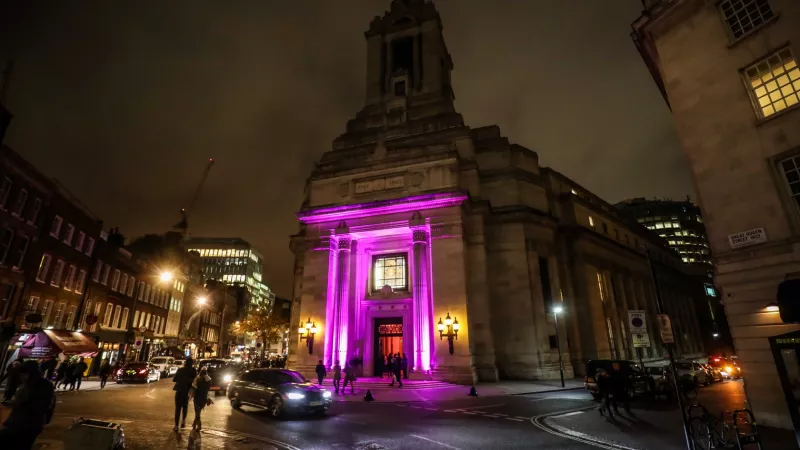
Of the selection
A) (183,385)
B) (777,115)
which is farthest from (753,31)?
(183,385)

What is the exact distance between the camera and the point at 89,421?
25.6ft

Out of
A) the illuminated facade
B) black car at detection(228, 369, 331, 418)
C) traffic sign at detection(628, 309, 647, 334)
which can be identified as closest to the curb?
traffic sign at detection(628, 309, 647, 334)

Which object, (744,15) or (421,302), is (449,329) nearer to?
(421,302)

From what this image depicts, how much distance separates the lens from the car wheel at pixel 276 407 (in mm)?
13820

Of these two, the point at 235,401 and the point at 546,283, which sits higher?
the point at 546,283

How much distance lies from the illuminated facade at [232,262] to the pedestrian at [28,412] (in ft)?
380

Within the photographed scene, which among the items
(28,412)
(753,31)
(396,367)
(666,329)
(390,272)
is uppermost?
(753,31)

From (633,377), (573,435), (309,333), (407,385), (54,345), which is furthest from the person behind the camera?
(309,333)

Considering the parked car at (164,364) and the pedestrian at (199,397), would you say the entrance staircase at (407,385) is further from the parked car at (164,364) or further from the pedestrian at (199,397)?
the parked car at (164,364)

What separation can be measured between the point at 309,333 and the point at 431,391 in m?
10.3

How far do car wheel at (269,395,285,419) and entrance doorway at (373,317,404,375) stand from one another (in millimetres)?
14466

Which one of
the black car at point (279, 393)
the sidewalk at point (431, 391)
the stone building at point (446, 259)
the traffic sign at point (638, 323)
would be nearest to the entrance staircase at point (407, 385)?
the sidewalk at point (431, 391)

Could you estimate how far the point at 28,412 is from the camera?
6145 mm

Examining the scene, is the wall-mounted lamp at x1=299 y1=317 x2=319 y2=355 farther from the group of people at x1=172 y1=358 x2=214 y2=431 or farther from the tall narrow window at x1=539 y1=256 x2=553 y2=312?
the tall narrow window at x1=539 y1=256 x2=553 y2=312
